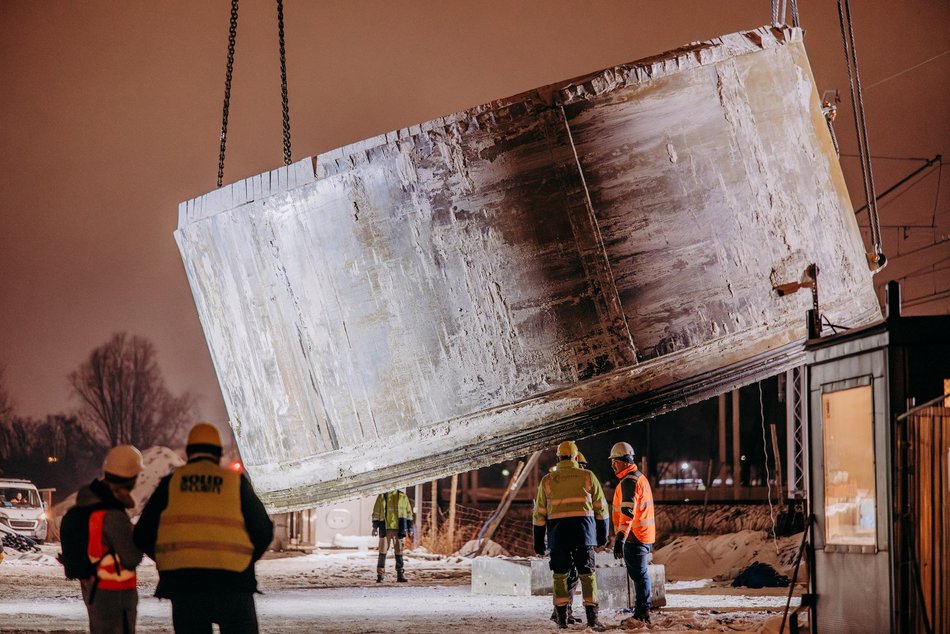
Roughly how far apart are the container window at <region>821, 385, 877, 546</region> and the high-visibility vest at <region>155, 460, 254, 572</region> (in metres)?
4.32

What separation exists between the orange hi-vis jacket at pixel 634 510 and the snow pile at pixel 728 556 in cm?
706

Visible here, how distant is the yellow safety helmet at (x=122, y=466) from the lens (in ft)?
19.1

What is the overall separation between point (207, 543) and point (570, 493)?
4978mm

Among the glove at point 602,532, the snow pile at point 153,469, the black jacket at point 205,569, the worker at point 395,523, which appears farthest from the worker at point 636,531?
the snow pile at point 153,469

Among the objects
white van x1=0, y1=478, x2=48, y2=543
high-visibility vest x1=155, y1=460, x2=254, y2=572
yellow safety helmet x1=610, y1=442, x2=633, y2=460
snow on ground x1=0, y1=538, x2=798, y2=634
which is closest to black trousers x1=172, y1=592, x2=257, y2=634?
high-visibility vest x1=155, y1=460, x2=254, y2=572

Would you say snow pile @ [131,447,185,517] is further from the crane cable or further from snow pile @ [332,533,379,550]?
the crane cable

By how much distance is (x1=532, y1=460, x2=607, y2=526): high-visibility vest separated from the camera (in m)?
9.71

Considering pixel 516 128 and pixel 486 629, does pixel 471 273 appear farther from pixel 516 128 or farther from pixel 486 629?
pixel 486 629

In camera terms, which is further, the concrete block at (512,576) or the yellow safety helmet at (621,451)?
the concrete block at (512,576)

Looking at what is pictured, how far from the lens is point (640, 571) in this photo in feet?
32.9

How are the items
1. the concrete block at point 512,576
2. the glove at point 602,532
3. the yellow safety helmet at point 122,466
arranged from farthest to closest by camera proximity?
the concrete block at point 512,576
the glove at point 602,532
the yellow safety helmet at point 122,466

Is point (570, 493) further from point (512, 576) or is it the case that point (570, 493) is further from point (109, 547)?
point (109, 547)

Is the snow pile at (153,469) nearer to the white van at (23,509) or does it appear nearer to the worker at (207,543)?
the white van at (23,509)

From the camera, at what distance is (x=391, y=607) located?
12.0 m
